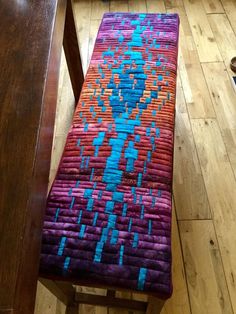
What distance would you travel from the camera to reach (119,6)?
246 cm

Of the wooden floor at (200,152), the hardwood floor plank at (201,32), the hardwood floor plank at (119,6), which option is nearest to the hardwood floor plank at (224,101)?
the wooden floor at (200,152)

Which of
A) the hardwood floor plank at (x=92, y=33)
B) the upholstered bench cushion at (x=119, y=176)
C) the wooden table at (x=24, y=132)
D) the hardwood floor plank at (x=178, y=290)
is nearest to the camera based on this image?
the wooden table at (x=24, y=132)

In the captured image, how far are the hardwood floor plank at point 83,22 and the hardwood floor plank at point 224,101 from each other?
832 mm

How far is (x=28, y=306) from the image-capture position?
526 mm

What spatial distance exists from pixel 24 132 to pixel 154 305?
1.93 feet

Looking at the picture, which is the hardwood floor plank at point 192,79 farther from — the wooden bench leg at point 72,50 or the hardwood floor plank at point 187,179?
the wooden bench leg at point 72,50

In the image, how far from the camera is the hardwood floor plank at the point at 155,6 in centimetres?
238

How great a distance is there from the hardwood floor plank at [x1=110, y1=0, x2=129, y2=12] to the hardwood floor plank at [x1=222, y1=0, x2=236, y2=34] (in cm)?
79

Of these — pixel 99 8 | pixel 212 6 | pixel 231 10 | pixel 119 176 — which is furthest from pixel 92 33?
pixel 119 176

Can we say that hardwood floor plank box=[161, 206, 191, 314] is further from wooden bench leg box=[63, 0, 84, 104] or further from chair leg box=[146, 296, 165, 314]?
wooden bench leg box=[63, 0, 84, 104]

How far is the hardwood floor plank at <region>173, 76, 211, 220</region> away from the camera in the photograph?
1.32 m

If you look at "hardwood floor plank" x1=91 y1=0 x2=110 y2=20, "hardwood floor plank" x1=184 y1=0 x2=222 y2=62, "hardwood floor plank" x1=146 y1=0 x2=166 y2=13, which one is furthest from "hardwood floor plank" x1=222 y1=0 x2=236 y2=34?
"hardwood floor plank" x1=91 y1=0 x2=110 y2=20

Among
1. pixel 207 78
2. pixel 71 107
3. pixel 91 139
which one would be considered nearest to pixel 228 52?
pixel 207 78

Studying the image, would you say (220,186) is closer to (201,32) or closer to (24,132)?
(24,132)
